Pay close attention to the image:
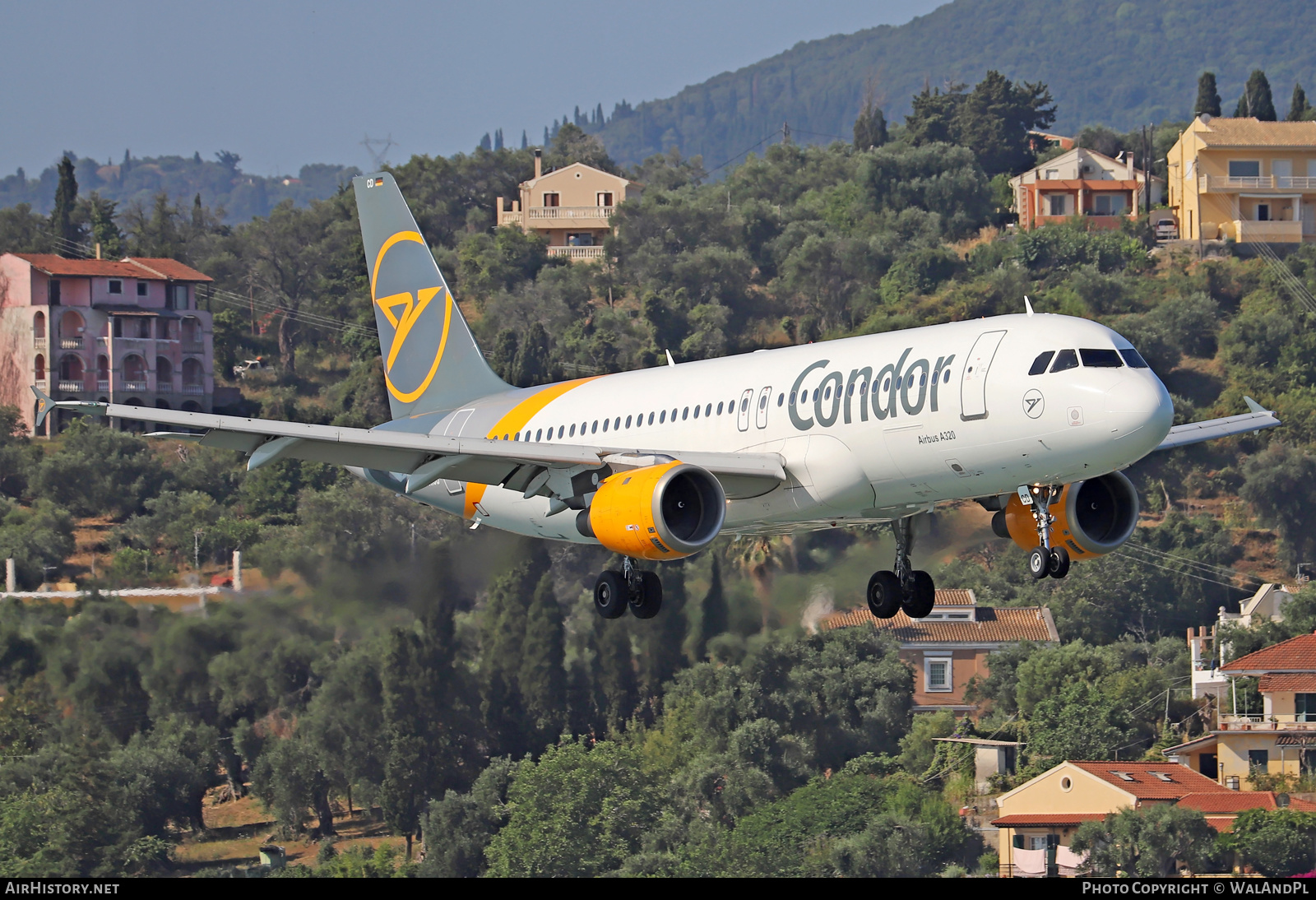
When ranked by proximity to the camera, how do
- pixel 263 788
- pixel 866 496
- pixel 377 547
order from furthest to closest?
pixel 263 788 < pixel 377 547 < pixel 866 496

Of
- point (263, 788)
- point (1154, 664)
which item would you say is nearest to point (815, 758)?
point (1154, 664)

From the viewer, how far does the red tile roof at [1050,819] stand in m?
78.8

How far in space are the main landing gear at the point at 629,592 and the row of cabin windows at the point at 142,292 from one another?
118 metres

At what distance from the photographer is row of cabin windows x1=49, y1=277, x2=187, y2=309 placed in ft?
479

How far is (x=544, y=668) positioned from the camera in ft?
283

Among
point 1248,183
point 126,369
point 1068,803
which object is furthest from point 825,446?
point 1248,183

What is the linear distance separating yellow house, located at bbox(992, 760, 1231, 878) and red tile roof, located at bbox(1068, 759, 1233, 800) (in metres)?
0.03

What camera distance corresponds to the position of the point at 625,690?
85.4 metres

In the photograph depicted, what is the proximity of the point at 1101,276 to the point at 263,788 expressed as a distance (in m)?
92.3

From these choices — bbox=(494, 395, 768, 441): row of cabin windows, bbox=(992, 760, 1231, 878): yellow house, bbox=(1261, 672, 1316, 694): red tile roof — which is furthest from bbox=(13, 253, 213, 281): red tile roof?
bbox=(494, 395, 768, 441): row of cabin windows

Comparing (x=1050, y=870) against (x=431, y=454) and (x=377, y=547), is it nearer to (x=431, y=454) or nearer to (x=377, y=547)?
(x=377, y=547)

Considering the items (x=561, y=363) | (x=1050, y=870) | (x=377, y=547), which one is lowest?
(x=1050, y=870)

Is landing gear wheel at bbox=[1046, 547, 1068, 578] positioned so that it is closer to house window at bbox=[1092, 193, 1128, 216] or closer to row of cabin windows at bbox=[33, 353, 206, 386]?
row of cabin windows at bbox=[33, 353, 206, 386]

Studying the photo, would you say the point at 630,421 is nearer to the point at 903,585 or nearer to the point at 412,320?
the point at 903,585
